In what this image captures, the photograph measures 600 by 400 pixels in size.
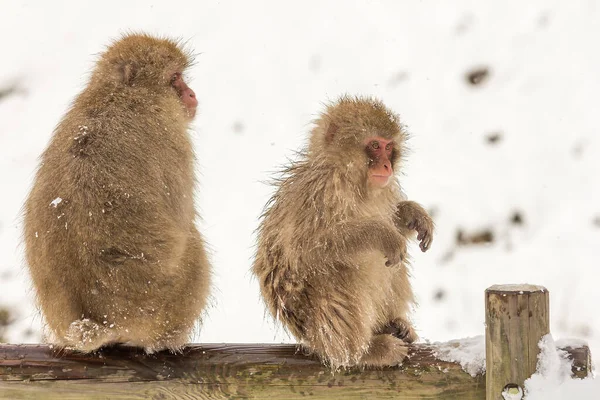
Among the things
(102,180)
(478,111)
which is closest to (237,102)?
(478,111)

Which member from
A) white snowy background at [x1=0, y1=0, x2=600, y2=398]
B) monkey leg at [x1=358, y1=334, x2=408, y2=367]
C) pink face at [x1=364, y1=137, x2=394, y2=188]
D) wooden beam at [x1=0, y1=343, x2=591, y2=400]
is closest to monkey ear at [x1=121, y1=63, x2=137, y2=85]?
pink face at [x1=364, y1=137, x2=394, y2=188]

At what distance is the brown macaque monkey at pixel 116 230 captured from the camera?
150 inches

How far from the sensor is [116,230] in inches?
150

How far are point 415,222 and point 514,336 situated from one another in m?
0.89

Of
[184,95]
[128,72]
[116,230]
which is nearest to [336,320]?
[116,230]

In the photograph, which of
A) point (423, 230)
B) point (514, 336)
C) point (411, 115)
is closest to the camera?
point (514, 336)

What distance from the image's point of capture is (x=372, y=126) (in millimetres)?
4148

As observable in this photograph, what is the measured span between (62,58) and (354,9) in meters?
2.87

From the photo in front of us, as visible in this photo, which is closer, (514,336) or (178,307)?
(514,336)

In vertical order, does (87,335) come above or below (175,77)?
below

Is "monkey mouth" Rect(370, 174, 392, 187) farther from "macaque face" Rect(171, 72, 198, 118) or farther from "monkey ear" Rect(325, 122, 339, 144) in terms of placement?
"macaque face" Rect(171, 72, 198, 118)

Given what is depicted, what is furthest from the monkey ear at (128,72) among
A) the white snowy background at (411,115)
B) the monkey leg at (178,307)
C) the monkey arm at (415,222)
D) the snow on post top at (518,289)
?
the white snowy background at (411,115)

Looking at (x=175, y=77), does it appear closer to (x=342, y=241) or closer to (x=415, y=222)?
(x=342, y=241)

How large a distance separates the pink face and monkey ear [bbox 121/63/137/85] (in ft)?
3.62
